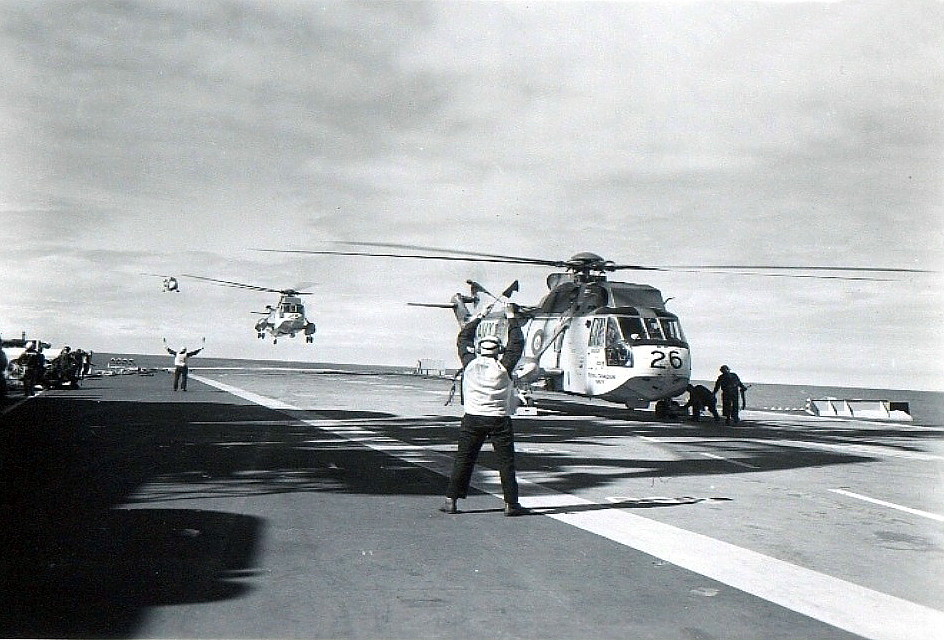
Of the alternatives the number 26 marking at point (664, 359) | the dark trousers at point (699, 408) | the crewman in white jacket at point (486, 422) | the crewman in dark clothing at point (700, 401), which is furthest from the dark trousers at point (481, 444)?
the dark trousers at point (699, 408)

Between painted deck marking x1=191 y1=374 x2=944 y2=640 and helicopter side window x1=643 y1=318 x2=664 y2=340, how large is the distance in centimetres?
1409

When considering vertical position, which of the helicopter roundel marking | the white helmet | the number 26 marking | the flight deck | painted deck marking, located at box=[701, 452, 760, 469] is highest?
the helicopter roundel marking

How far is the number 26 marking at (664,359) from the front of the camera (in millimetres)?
23859

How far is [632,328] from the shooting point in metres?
24.6

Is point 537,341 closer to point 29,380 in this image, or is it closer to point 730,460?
point 730,460

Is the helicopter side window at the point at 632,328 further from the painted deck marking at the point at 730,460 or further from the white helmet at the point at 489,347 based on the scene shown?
the white helmet at the point at 489,347

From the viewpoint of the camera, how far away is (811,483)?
12.9m

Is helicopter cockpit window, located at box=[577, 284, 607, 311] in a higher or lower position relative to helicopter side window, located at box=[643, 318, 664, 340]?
higher

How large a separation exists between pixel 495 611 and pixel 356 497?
191 inches

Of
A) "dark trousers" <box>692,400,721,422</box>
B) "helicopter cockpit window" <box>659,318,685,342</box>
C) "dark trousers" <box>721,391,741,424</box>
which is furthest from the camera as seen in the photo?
"dark trousers" <box>692,400,721,422</box>

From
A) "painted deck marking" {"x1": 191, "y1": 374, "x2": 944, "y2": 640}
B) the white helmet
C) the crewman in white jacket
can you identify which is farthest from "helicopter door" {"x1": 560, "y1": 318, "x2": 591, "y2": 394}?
the crewman in white jacket

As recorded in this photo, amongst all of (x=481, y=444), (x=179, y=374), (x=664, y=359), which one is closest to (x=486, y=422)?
(x=481, y=444)

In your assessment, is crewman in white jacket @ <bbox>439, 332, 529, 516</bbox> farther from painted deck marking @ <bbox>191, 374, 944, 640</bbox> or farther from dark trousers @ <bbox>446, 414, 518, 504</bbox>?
painted deck marking @ <bbox>191, 374, 944, 640</bbox>

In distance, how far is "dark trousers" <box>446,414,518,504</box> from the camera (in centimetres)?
940
